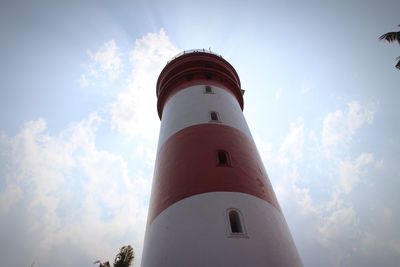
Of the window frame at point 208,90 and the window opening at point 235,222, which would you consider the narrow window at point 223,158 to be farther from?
the window frame at point 208,90

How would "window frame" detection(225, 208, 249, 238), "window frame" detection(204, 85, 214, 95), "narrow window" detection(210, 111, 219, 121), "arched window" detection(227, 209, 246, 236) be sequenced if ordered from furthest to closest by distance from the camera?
"window frame" detection(204, 85, 214, 95)
"narrow window" detection(210, 111, 219, 121)
"arched window" detection(227, 209, 246, 236)
"window frame" detection(225, 208, 249, 238)

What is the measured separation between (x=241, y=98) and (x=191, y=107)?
5.45 meters

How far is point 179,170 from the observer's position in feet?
35.7

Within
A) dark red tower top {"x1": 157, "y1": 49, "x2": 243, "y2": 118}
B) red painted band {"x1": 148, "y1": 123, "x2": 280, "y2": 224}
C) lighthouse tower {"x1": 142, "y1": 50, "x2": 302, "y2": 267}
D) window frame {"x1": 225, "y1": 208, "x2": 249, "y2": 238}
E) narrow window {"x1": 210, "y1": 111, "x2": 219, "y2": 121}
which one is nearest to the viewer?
lighthouse tower {"x1": 142, "y1": 50, "x2": 302, "y2": 267}

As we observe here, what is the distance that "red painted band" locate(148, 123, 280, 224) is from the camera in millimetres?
9883

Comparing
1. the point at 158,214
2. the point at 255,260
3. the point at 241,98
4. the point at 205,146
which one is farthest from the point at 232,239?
the point at 241,98

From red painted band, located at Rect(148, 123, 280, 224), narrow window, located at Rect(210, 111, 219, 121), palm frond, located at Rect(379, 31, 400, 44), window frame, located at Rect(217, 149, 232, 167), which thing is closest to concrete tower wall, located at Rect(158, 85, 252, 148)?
narrow window, located at Rect(210, 111, 219, 121)

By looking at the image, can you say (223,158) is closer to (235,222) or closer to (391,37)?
(235,222)

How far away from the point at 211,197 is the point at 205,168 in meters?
1.42

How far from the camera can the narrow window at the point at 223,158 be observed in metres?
10.7

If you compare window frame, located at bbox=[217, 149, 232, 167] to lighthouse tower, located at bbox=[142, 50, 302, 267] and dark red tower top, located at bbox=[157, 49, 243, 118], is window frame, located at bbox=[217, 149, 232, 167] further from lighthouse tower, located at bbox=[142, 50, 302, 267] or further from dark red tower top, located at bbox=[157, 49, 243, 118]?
dark red tower top, located at bbox=[157, 49, 243, 118]

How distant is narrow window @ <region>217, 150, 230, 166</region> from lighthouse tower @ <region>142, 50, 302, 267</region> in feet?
0.14

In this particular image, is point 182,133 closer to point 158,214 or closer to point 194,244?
point 158,214

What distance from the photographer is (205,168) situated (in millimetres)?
10406
